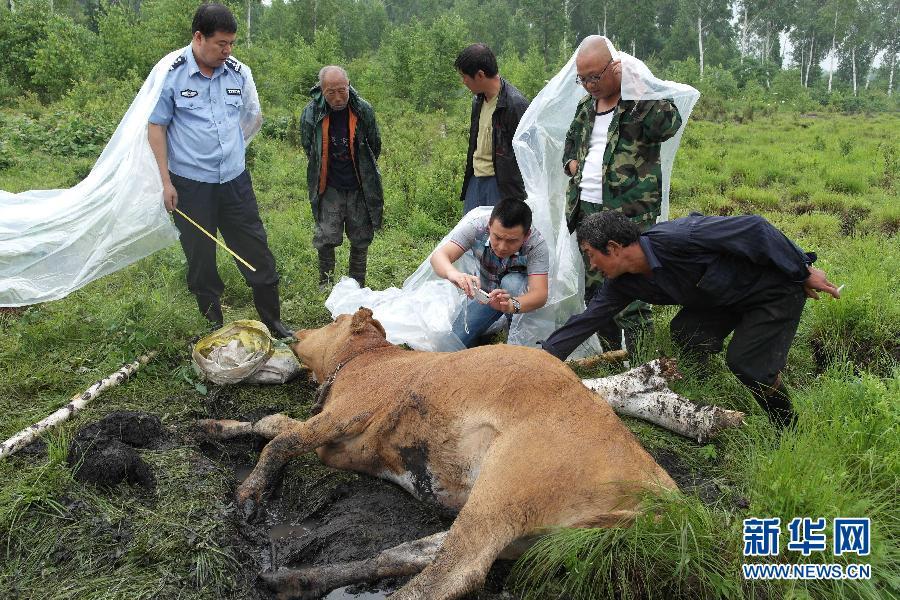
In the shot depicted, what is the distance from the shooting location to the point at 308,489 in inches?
136

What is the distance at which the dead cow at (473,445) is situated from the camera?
2.61m

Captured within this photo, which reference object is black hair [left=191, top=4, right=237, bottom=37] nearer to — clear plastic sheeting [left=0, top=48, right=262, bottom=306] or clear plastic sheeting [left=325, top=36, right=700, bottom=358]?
clear plastic sheeting [left=0, top=48, right=262, bottom=306]

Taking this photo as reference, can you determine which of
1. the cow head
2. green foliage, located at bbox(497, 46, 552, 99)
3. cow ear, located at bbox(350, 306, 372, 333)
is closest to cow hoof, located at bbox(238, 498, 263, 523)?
the cow head

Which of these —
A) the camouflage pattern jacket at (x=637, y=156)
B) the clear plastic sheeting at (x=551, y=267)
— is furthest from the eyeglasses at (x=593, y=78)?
the clear plastic sheeting at (x=551, y=267)

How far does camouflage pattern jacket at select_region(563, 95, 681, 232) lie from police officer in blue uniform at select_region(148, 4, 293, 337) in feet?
8.60

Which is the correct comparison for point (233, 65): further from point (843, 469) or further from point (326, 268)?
point (843, 469)

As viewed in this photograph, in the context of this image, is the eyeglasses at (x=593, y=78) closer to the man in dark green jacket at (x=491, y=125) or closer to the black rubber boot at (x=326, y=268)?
the man in dark green jacket at (x=491, y=125)

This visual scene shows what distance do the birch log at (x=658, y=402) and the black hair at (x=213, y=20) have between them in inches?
132

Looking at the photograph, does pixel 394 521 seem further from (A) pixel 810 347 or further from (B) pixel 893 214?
(B) pixel 893 214

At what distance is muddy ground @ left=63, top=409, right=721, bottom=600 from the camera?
2961mm

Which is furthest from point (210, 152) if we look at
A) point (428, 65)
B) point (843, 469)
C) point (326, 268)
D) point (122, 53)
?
point (122, 53)

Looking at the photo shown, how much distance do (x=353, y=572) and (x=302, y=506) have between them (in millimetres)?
689

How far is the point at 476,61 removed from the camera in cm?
517

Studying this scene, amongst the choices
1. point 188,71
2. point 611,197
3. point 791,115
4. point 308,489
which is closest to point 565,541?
point 308,489
